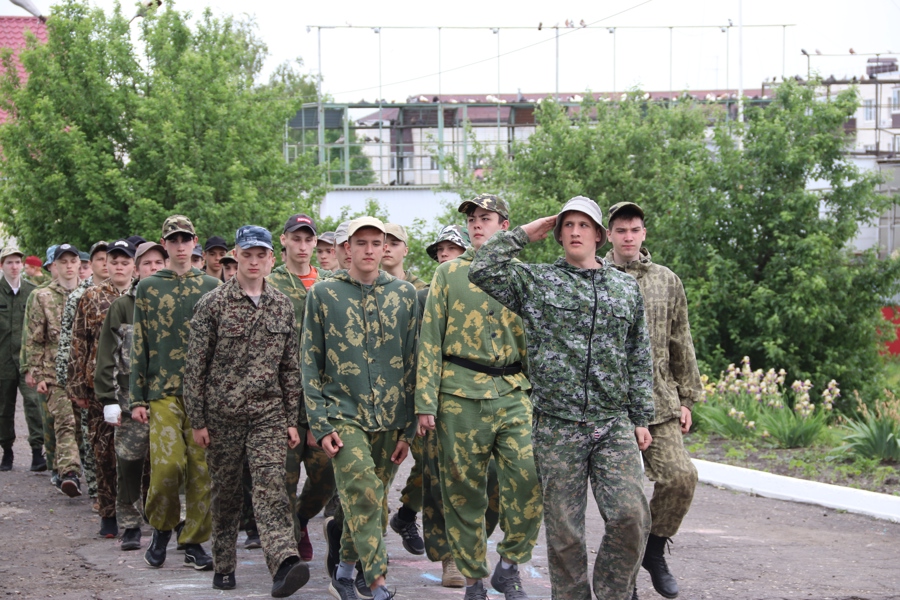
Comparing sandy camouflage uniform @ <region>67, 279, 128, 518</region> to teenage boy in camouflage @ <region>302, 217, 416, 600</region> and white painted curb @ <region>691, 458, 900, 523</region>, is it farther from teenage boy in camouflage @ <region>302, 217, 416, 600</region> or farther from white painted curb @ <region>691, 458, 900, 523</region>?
white painted curb @ <region>691, 458, 900, 523</region>

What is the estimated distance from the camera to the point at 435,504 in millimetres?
6746

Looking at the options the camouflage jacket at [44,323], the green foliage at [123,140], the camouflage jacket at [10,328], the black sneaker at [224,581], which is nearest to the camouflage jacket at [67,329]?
the camouflage jacket at [44,323]

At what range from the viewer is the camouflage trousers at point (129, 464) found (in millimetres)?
7629

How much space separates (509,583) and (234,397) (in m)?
1.96

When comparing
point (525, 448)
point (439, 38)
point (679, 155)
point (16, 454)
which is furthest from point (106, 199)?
point (439, 38)

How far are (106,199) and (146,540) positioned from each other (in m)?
11.6

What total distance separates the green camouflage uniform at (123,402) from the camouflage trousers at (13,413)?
4492mm

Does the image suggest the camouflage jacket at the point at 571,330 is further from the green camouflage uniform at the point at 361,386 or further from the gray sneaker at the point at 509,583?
the gray sneaker at the point at 509,583

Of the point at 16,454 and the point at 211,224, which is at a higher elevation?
the point at 211,224

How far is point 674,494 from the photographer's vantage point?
6203 millimetres

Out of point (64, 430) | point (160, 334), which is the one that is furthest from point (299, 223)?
point (64, 430)

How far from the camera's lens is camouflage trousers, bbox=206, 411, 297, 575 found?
6.21 meters

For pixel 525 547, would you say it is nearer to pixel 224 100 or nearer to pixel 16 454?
pixel 16 454

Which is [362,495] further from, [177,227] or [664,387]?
[177,227]
